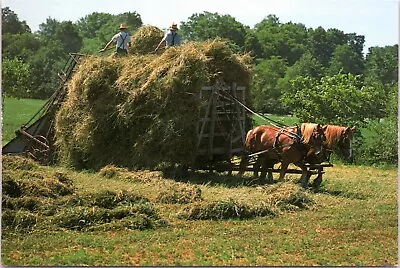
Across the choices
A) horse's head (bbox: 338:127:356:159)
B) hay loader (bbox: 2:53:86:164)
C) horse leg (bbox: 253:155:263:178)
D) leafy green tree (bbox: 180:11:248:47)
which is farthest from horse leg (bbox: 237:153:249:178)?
leafy green tree (bbox: 180:11:248:47)

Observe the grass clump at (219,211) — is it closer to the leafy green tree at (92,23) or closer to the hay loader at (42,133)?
the hay loader at (42,133)

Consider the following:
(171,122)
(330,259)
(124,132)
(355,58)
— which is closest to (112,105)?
(124,132)

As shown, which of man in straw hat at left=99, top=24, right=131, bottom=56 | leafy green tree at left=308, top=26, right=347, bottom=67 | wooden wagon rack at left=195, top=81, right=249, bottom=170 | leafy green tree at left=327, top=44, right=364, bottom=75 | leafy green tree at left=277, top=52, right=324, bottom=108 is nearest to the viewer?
wooden wagon rack at left=195, top=81, right=249, bottom=170

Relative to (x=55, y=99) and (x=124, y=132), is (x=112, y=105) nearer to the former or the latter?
(x=124, y=132)

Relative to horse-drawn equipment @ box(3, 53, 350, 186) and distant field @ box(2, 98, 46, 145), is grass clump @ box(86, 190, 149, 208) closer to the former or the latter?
horse-drawn equipment @ box(3, 53, 350, 186)

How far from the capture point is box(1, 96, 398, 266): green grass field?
7758 mm

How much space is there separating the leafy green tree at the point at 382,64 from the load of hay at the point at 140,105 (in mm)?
43287

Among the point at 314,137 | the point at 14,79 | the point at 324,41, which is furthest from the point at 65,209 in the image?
the point at 324,41

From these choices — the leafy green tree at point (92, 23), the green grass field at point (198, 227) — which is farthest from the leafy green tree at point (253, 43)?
the green grass field at point (198, 227)

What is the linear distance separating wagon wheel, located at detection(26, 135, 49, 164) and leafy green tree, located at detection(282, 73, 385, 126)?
501 inches

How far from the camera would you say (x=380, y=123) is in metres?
24.2

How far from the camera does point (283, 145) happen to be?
13.8 m

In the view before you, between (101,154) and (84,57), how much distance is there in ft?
9.79

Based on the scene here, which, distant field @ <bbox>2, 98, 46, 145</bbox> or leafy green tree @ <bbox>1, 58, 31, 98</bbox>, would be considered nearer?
distant field @ <bbox>2, 98, 46, 145</bbox>
